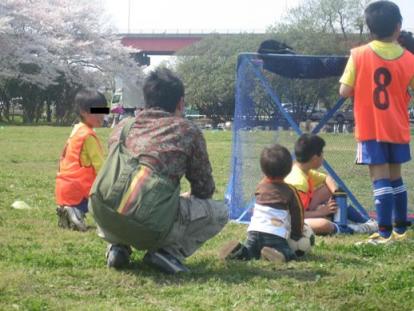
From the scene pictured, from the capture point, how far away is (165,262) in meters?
4.70

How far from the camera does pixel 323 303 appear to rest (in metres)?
4.04

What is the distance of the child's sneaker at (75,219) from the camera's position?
636 cm

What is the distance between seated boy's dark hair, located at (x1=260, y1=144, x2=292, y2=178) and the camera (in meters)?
5.20

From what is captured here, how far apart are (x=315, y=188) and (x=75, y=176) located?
2035mm

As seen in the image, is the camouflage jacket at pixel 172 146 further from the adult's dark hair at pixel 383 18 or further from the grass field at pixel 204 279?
the adult's dark hair at pixel 383 18

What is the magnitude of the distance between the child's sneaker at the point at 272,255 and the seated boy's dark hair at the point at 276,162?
0.52 metres

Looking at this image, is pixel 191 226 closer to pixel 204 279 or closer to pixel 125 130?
pixel 204 279

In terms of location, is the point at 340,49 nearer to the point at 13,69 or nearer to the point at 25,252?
the point at 13,69

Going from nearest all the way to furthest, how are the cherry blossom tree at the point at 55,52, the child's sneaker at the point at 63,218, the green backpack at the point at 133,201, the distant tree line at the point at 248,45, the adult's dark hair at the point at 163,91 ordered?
the green backpack at the point at 133,201 < the adult's dark hair at the point at 163,91 < the child's sneaker at the point at 63,218 < the cherry blossom tree at the point at 55,52 < the distant tree line at the point at 248,45

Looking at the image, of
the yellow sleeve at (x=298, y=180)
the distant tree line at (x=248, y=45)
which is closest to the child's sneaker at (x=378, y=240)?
the yellow sleeve at (x=298, y=180)

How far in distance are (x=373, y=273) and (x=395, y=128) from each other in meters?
1.40

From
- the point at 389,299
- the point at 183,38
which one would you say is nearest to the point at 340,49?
the point at 183,38

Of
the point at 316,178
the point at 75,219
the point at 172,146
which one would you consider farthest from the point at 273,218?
the point at 75,219

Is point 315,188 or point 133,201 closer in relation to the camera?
point 133,201
